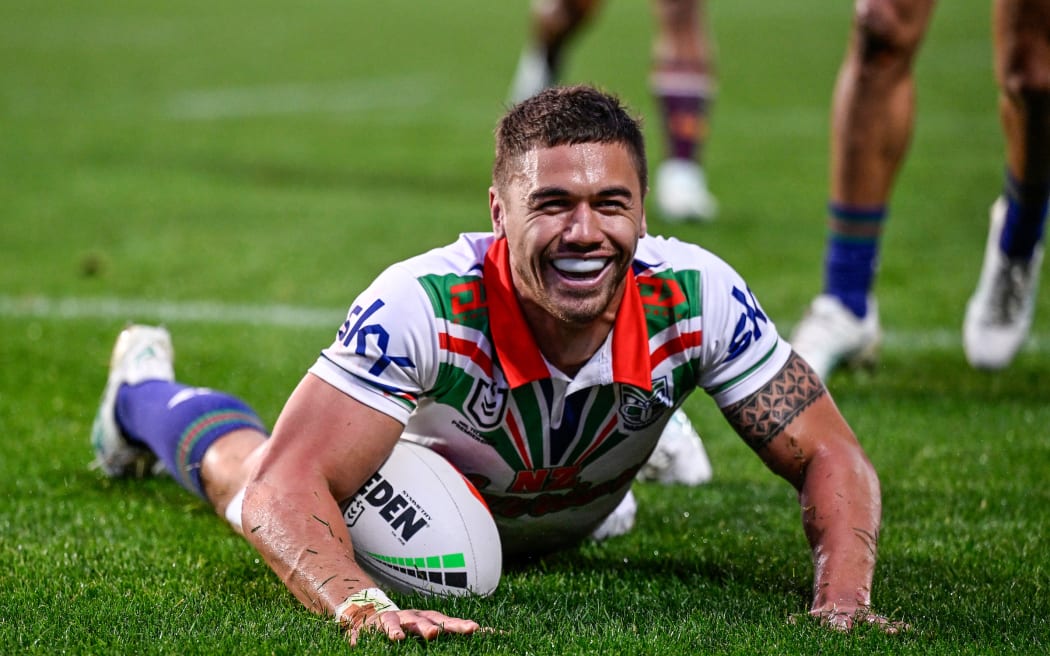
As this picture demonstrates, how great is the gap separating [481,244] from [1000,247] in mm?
2684

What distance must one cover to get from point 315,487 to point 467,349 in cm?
41

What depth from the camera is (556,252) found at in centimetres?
302

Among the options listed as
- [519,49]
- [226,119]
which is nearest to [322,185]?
[226,119]

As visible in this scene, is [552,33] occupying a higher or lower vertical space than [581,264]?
lower

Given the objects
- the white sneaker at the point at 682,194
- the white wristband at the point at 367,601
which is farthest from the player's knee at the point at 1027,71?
the white wristband at the point at 367,601

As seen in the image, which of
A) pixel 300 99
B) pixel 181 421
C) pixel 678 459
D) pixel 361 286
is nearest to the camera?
pixel 181 421

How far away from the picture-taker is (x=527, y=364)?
10.3 feet

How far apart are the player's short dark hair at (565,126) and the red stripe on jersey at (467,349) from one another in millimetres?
318

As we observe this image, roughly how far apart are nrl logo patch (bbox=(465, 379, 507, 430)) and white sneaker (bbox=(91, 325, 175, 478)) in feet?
4.50

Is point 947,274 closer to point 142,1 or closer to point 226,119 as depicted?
point 226,119

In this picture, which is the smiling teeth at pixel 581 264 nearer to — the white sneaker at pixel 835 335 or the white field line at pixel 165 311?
the white sneaker at pixel 835 335

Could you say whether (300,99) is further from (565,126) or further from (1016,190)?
(565,126)

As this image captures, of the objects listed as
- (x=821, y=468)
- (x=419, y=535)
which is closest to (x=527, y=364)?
(x=419, y=535)

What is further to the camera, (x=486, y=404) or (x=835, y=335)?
(x=835, y=335)
